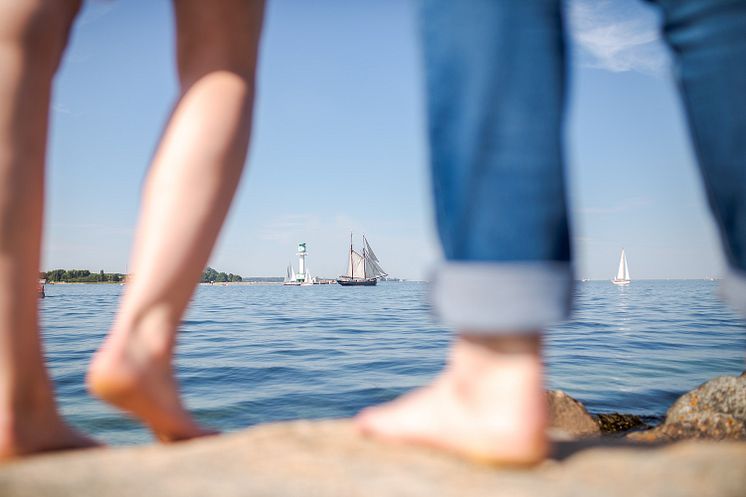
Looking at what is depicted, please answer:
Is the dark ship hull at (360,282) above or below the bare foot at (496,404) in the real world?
below

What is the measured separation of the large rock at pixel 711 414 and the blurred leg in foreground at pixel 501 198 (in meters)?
2.77

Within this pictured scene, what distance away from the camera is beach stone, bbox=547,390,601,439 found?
3246 millimetres

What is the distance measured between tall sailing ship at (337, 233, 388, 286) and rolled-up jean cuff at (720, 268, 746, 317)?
204 feet

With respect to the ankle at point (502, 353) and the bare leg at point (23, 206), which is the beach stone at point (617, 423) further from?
the bare leg at point (23, 206)

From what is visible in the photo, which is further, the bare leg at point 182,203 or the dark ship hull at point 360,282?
the dark ship hull at point 360,282

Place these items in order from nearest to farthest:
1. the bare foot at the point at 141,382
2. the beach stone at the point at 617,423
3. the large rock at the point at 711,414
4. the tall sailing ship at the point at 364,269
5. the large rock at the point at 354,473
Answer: the large rock at the point at 354,473 → the bare foot at the point at 141,382 → the large rock at the point at 711,414 → the beach stone at the point at 617,423 → the tall sailing ship at the point at 364,269

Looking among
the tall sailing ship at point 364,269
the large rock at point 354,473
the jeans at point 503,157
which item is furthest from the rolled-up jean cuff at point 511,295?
the tall sailing ship at point 364,269

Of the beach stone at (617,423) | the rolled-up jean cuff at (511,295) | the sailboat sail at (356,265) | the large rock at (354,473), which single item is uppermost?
the sailboat sail at (356,265)

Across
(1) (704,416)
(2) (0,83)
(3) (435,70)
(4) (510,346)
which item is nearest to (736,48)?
(3) (435,70)

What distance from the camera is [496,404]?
798mm

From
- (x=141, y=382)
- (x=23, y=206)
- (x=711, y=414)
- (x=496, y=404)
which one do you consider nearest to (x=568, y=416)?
(x=711, y=414)

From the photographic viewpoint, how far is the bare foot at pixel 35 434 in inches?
35.6

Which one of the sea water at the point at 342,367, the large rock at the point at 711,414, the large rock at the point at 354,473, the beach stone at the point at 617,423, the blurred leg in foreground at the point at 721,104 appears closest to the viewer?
the large rock at the point at 354,473

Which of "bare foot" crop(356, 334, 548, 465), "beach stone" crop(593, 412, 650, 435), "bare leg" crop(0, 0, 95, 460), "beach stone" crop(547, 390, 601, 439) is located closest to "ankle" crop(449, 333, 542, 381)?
"bare foot" crop(356, 334, 548, 465)
